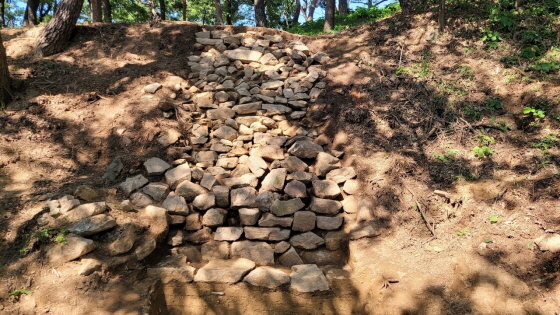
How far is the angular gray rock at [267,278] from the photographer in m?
3.96

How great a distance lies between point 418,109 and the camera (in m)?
5.92

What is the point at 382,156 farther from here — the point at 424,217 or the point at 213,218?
the point at 213,218

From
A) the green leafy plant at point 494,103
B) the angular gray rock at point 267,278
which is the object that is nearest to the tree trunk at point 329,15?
the green leafy plant at point 494,103

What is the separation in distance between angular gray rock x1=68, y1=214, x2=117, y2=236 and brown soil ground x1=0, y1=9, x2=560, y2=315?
1.39ft

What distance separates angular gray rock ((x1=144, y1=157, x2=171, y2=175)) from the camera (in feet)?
17.0

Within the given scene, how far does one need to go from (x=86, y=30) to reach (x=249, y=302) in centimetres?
706

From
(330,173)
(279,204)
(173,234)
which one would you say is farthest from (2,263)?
(330,173)

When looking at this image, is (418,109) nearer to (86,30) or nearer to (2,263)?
(2,263)

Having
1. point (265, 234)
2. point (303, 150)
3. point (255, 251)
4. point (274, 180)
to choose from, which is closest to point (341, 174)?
point (303, 150)

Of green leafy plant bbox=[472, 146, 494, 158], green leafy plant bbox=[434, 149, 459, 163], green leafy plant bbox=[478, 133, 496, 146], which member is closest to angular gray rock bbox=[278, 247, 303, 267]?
green leafy plant bbox=[434, 149, 459, 163]

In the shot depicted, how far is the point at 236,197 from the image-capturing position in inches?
199

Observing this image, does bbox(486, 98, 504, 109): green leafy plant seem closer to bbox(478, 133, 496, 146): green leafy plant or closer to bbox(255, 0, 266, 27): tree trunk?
bbox(478, 133, 496, 146): green leafy plant

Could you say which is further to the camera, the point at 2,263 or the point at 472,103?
the point at 472,103

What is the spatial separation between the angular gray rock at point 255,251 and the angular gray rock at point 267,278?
325 mm
